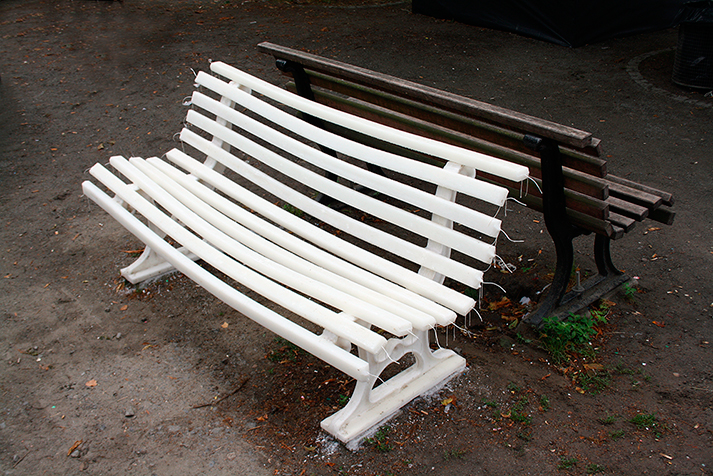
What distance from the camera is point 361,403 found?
2.76 m

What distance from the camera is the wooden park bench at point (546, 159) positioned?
2811 mm

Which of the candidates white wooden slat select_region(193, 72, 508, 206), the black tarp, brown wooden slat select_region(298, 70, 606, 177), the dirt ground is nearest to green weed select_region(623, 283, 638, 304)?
the dirt ground

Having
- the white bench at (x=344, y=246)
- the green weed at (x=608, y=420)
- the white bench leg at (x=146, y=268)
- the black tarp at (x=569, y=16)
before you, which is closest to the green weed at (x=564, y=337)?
the green weed at (x=608, y=420)

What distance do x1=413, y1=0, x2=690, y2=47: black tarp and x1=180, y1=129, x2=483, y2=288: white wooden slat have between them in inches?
225

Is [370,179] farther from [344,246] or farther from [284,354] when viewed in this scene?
[284,354]

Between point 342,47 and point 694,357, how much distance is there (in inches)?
241

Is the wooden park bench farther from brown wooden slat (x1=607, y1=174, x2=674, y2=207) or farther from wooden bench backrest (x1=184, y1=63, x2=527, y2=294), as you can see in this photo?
wooden bench backrest (x1=184, y1=63, x2=527, y2=294)

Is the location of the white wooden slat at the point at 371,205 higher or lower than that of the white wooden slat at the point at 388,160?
lower

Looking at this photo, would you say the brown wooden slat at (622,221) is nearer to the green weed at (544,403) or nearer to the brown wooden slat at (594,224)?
the brown wooden slat at (594,224)

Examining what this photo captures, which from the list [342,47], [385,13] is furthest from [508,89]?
[385,13]

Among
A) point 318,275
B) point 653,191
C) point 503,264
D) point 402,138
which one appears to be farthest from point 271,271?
point 653,191

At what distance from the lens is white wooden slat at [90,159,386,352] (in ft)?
7.95

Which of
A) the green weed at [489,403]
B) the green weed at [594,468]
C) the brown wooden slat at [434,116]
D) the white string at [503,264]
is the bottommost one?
the green weed at [489,403]

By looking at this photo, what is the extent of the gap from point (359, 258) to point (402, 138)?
23.3 inches
